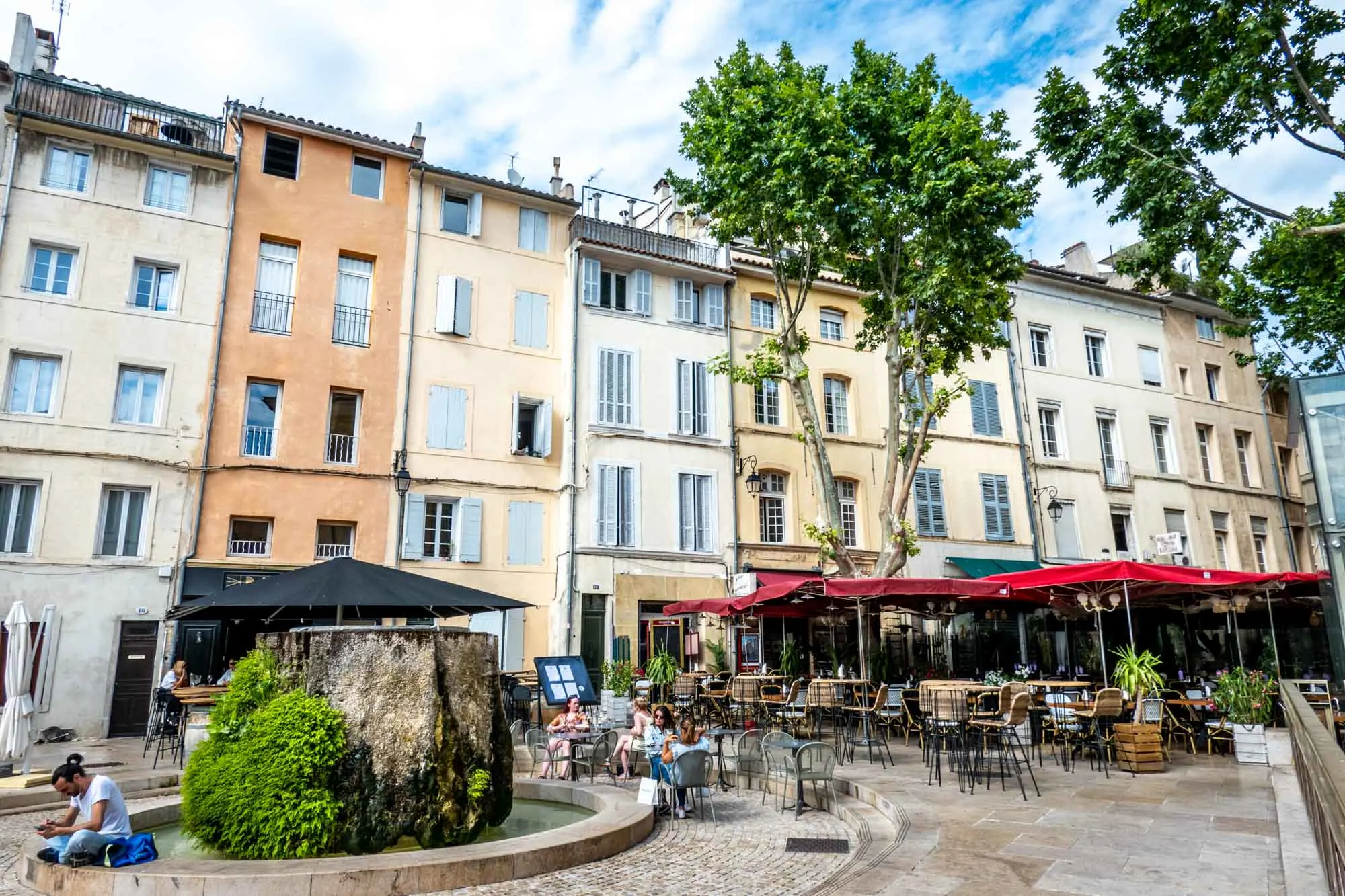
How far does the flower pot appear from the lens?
10.1 m

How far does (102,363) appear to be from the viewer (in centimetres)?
1571

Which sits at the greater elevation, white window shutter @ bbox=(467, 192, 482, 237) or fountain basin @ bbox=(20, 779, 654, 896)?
white window shutter @ bbox=(467, 192, 482, 237)

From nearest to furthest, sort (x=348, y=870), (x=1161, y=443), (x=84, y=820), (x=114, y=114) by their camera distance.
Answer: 1. (x=348, y=870)
2. (x=84, y=820)
3. (x=114, y=114)
4. (x=1161, y=443)

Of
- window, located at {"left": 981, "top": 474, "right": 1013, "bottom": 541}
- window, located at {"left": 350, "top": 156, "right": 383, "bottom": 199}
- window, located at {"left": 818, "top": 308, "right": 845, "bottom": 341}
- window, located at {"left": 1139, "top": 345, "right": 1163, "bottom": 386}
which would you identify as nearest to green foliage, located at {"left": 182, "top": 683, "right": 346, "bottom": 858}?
A: window, located at {"left": 350, "top": 156, "right": 383, "bottom": 199}

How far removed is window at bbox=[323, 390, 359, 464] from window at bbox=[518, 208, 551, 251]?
17.6 feet

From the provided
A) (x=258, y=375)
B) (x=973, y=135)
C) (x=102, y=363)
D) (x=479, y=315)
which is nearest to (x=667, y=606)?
(x=479, y=315)

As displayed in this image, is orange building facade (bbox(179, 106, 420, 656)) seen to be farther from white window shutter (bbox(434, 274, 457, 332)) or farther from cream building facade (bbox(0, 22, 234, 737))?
white window shutter (bbox(434, 274, 457, 332))

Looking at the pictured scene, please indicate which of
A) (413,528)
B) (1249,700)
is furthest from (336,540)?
Answer: (1249,700)

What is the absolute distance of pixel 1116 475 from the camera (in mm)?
24109

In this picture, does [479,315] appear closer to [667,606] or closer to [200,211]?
[200,211]

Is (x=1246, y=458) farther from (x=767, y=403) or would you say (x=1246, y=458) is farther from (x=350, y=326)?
(x=350, y=326)

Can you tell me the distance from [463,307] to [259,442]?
4.99 m

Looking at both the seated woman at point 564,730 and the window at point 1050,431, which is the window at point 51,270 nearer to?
the seated woman at point 564,730

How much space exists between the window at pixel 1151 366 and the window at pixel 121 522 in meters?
25.6
